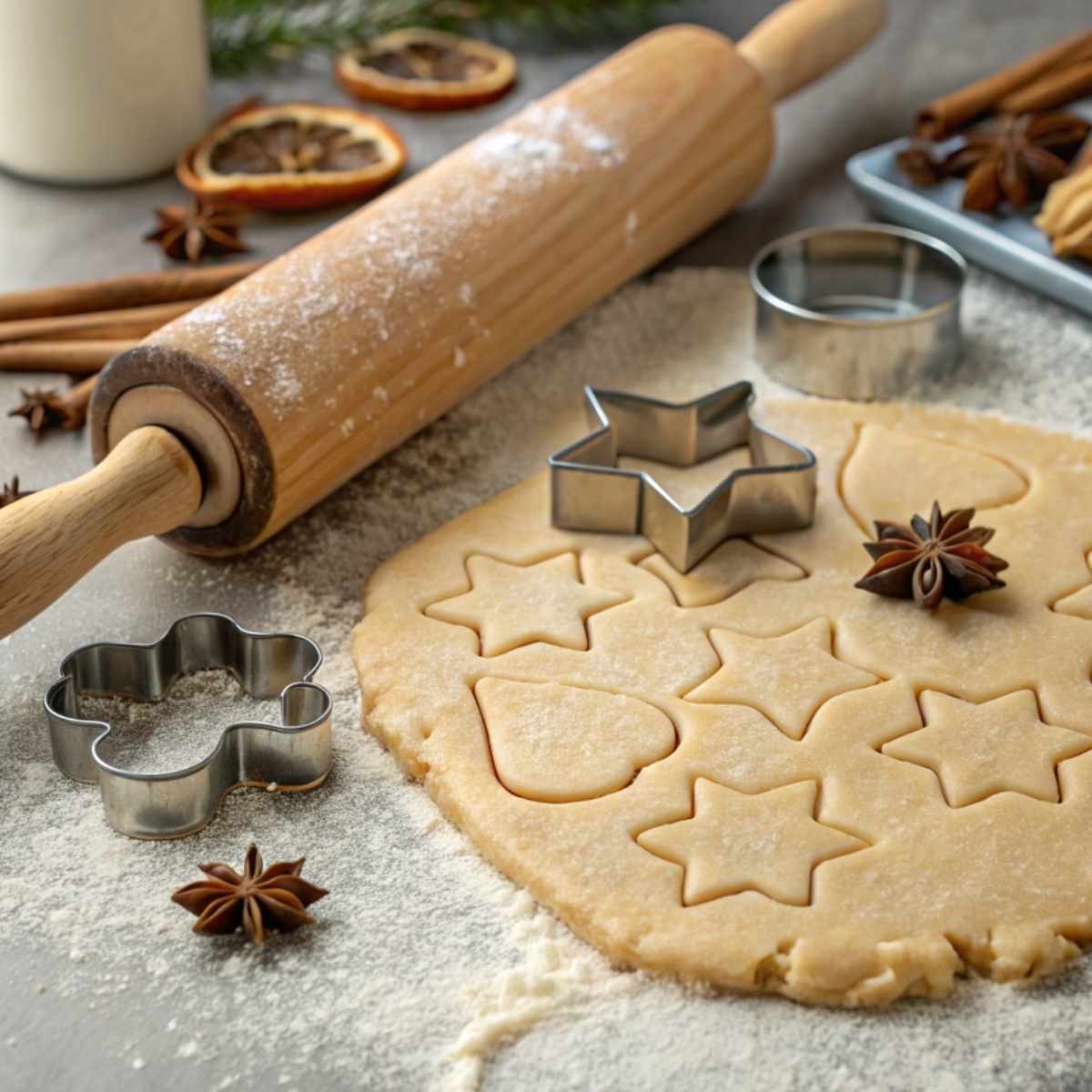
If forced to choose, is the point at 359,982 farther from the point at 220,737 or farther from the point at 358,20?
the point at 358,20

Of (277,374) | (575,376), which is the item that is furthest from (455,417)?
(277,374)

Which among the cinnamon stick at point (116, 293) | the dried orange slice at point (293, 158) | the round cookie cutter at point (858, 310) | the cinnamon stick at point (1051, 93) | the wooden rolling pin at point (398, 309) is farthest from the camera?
the cinnamon stick at point (1051, 93)

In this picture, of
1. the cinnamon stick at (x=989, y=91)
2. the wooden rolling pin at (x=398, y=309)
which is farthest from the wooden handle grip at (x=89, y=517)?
the cinnamon stick at (x=989, y=91)

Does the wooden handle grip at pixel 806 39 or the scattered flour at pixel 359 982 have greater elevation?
the wooden handle grip at pixel 806 39

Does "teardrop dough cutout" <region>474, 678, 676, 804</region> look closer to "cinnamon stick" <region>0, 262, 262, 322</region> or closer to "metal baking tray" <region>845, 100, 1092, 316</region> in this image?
"cinnamon stick" <region>0, 262, 262, 322</region>

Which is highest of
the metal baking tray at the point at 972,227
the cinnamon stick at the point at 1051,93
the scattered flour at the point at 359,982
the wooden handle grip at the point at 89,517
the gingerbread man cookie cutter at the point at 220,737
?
the cinnamon stick at the point at 1051,93

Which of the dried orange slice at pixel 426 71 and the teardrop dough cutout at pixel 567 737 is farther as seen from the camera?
the dried orange slice at pixel 426 71

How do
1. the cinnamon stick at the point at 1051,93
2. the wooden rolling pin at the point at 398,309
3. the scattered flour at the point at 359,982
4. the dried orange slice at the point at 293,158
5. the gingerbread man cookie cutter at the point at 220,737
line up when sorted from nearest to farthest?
1. the scattered flour at the point at 359,982
2. the gingerbread man cookie cutter at the point at 220,737
3. the wooden rolling pin at the point at 398,309
4. the dried orange slice at the point at 293,158
5. the cinnamon stick at the point at 1051,93

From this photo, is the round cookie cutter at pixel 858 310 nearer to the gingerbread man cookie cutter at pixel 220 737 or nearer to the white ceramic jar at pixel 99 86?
the gingerbread man cookie cutter at pixel 220 737
